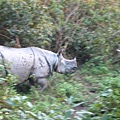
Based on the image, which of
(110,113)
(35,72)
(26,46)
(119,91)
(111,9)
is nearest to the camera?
(110,113)

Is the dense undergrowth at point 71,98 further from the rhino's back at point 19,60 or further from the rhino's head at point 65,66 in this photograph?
the rhino's back at point 19,60

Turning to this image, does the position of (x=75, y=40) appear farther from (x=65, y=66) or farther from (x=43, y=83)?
(x=43, y=83)

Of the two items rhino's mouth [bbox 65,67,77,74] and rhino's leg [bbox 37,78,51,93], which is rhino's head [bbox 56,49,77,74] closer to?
rhino's mouth [bbox 65,67,77,74]

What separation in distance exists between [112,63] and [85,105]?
208cm

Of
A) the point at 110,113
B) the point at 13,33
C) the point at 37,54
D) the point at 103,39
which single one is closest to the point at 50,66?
the point at 37,54

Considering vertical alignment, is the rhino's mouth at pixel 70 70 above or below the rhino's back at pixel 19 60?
below

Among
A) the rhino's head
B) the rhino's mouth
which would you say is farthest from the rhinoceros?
the rhino's mouth

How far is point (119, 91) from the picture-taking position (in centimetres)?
562

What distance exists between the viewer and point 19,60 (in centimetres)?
685

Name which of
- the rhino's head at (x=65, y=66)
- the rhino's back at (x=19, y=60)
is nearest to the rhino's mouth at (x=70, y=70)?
the rhino's head at (x=65, y=66)

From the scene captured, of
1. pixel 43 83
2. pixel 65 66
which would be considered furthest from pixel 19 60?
pixel 65 66

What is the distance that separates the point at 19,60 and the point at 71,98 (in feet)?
8.49

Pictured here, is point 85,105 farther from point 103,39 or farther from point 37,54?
point 103,39

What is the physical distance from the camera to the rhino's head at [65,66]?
7.49 m
